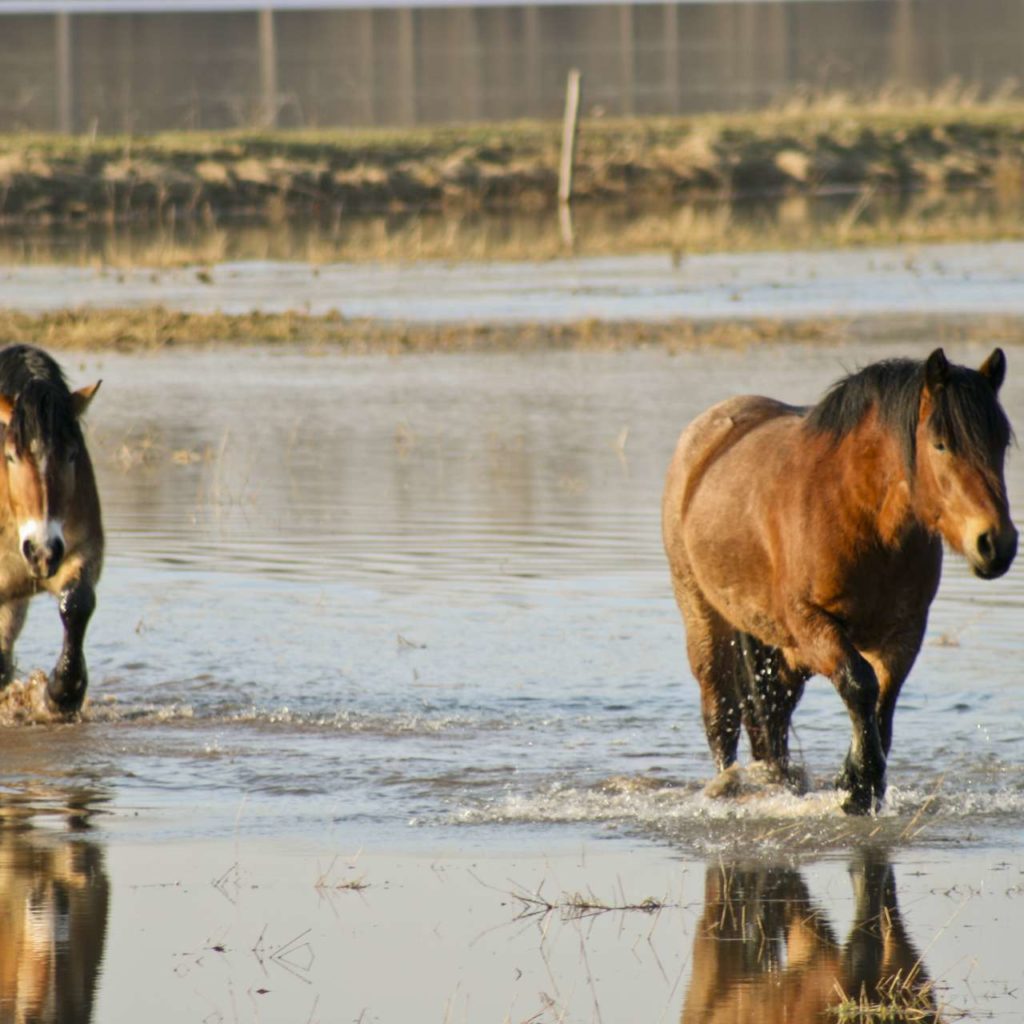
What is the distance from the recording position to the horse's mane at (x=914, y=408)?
6.55m

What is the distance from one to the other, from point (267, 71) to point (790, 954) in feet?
140

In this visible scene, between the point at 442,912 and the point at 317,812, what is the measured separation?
4.61 feet

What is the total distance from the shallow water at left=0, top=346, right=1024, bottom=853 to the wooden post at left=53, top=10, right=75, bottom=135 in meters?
28.7

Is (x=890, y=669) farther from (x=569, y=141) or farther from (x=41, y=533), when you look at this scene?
(x=569, y=141)

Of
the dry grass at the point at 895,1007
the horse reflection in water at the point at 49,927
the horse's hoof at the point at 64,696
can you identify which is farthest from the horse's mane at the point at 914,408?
the horse's hoof at the point at 64,696

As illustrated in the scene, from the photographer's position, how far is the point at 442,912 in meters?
6.16

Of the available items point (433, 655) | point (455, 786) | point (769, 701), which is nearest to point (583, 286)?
point (433, 655)

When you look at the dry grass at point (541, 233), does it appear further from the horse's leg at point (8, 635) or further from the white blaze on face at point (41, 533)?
the white blaze on face at point (41, 533)

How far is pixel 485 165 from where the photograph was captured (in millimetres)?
41812

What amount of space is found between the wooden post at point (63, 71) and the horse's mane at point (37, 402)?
3670 centimetres

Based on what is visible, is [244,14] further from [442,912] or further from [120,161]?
[442,912]

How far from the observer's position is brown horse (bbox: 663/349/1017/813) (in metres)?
6.59

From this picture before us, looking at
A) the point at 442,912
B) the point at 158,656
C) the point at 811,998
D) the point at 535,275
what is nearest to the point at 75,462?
the point at 158,656

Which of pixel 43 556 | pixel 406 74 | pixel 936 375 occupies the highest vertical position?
pixel 406 74
